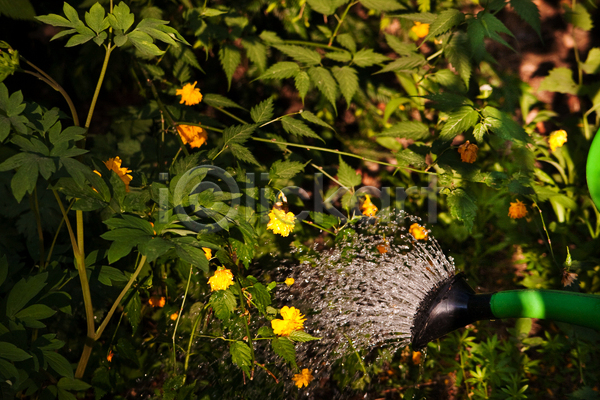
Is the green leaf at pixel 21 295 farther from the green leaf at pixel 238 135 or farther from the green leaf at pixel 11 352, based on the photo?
the green leaf at pixel 238 135

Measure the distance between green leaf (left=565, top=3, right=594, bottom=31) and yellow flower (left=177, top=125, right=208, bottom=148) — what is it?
213 centimetres

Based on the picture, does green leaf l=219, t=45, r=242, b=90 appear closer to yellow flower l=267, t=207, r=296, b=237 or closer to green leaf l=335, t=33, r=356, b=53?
green leaf l=335, t=33, r=356, b=53

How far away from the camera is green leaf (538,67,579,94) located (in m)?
2.22

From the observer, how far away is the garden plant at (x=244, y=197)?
0.96m

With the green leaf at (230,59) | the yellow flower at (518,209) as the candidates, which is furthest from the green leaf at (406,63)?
the yellow flower at (518,209)

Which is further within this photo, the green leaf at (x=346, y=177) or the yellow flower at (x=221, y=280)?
the green leaf at (x=346, y=177)

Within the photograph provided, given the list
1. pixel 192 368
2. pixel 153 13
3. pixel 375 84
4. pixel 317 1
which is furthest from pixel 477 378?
pixel 153 13

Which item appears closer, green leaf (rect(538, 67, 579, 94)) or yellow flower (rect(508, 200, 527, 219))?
yellow flower (rect(508, 200, 527, 219))

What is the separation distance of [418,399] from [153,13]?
1.66 m

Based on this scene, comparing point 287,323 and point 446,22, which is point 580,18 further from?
point 287,323

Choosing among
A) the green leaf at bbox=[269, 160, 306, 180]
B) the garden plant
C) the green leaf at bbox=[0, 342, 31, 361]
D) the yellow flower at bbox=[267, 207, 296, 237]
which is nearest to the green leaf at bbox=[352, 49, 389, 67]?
the garden plant

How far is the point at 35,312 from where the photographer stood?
0.96m

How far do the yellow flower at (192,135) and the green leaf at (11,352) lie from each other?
0.72 meters

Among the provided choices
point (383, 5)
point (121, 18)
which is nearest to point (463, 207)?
point (383, 5)
